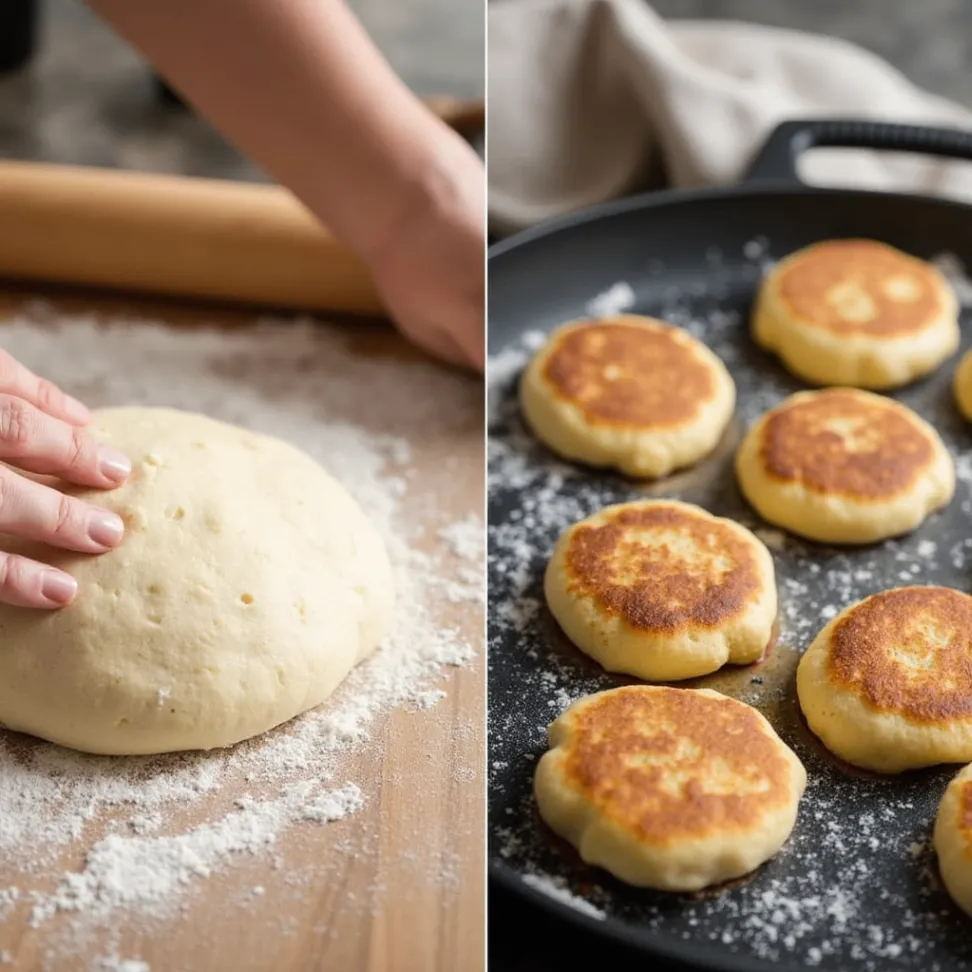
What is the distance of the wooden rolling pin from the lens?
5.61 ft

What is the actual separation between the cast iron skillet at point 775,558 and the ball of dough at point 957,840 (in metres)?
0.02

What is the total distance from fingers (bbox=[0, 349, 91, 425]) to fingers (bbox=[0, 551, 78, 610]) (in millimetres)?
184

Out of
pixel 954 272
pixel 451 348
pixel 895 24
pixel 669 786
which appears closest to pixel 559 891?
pixel 669 786

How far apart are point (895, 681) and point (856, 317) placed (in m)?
0.65

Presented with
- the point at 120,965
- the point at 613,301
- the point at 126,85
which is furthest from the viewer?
the point at 126,85

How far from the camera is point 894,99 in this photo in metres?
2.15

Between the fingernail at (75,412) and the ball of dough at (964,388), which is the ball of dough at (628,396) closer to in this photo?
the ball of dough at (964,388)

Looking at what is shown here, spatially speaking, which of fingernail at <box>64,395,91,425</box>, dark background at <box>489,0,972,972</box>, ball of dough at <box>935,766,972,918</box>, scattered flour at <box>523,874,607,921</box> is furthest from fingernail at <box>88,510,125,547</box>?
dark background at <box>489,0,972,972</box>

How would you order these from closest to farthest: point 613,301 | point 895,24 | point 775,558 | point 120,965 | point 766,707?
1. point 120,965
2. point 766,707
3. point 775,558
4. point 613,301
5. point 895,24

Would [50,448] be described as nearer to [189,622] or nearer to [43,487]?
[43,487]

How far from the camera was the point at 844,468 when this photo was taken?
4.76 feet

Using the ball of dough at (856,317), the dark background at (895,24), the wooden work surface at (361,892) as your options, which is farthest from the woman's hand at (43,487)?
the dark background at (895,24)

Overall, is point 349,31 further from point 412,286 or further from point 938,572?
point 938,572

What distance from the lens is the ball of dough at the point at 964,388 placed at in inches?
63.2
